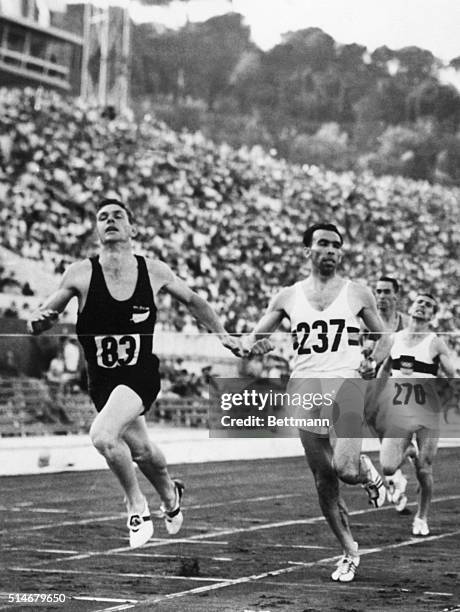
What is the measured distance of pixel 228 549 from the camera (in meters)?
5.89

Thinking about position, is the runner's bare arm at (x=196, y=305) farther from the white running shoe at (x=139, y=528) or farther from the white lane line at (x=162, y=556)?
the white lane line at (x=162, y=556)

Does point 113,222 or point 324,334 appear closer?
point 113,222

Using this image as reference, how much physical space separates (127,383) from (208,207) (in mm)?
6800

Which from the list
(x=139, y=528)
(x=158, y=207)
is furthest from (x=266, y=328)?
(x=158, y=207)

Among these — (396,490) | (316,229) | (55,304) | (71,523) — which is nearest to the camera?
(55,304)

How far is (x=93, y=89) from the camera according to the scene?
34.2 ft

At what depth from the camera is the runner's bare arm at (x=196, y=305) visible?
4453mm

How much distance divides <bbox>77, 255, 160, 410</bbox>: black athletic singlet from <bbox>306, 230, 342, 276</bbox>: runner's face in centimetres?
67

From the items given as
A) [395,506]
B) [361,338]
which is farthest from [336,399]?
[395,506]

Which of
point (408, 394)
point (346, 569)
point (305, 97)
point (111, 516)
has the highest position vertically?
point (305, 97)

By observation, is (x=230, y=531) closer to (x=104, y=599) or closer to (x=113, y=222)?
(x=104, y=599)

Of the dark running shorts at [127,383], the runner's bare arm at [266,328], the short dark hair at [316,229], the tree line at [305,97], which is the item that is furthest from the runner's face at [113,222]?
the tree line at [305,97]

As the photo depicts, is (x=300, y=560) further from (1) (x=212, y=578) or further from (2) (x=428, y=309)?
(2) (x=428, y=309)

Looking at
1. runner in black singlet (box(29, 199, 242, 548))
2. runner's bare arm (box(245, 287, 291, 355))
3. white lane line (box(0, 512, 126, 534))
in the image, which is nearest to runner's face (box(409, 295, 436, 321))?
runner's bare arm (box(245, 287, 291, 355))
